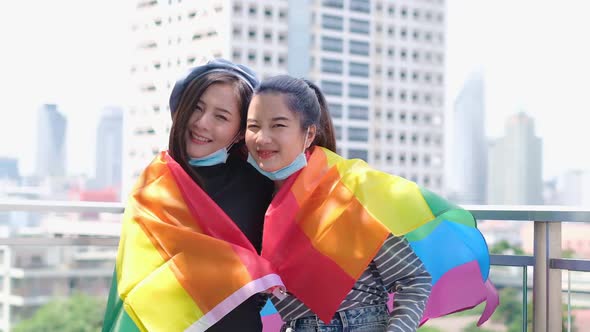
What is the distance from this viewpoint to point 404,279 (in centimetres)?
148

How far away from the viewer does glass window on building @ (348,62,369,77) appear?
66.9 meters

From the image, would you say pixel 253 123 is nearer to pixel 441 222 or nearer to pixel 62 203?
pixel 441 222

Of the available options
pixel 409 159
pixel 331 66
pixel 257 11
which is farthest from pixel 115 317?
pixel 409 159

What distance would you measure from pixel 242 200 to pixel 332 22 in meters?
65.8

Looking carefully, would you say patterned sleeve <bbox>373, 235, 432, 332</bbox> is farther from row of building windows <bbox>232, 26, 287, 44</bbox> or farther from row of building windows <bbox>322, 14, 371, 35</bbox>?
row of building windows <bbox>322, 14, 371, 35</bbox>

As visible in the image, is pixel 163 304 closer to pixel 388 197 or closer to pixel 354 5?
pixel 388 197

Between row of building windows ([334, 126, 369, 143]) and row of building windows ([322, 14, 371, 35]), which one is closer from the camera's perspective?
row of building windows ([322, 14, 371, 35])

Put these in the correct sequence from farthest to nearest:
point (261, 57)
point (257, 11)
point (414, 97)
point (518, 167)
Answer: point (518, 167)
point (414, 97)
point (257, 11)
point (261, 57)

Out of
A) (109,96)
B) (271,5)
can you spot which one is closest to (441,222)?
(271,5)

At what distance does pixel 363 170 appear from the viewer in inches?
61.0

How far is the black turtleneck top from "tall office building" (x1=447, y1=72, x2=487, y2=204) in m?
74.2

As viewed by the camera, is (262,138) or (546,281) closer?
(262,138)

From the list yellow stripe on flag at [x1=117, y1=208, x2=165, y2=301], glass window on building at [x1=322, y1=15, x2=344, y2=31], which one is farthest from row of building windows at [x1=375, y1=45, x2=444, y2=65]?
yellow stripe on flag at [x1=117, y1=208, x2=165, y2=301]

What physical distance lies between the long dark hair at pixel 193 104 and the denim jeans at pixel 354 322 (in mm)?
377
